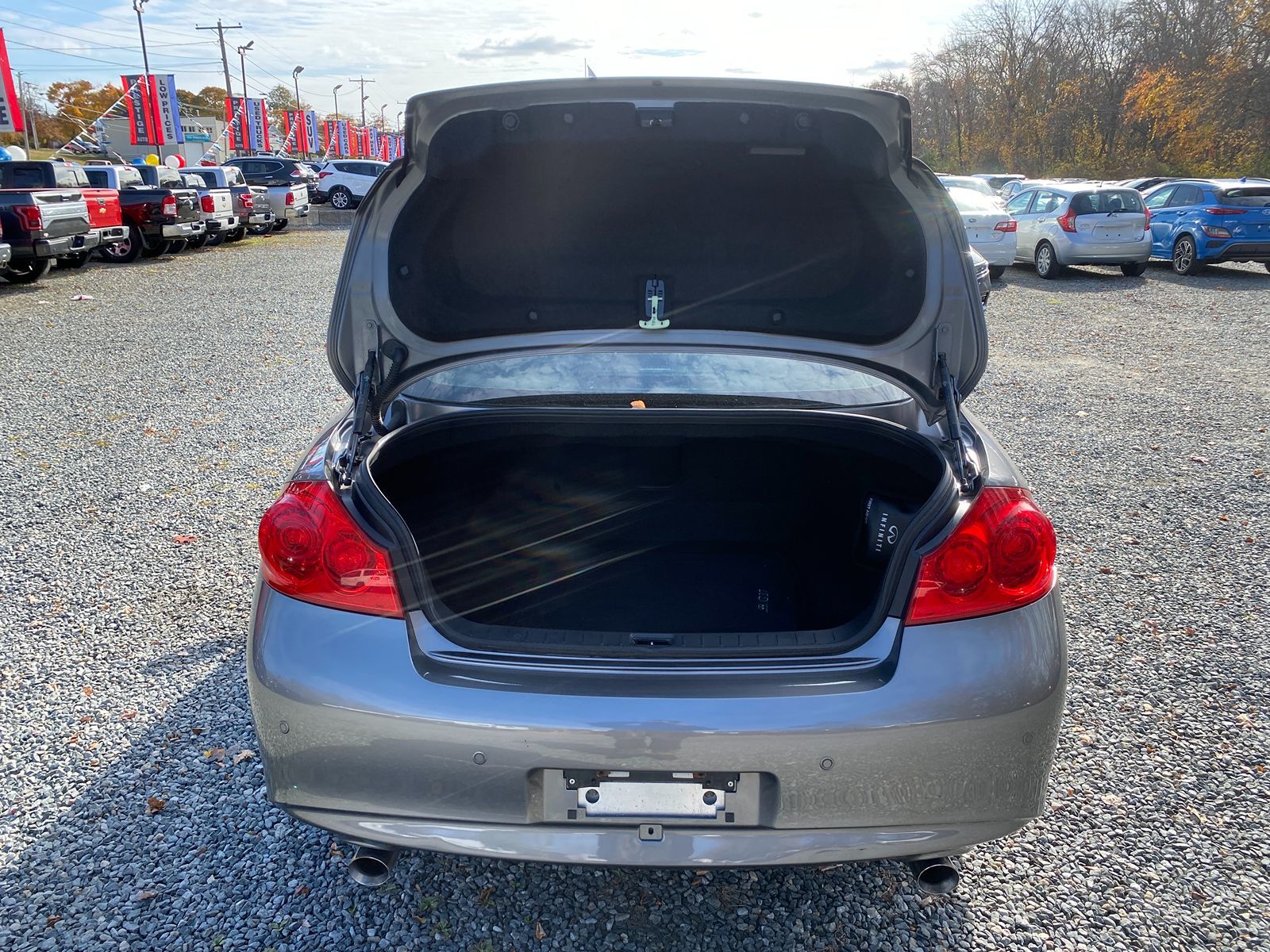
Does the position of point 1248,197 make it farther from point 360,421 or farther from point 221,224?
point 221,224

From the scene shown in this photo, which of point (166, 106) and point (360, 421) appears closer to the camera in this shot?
point (360, 421)

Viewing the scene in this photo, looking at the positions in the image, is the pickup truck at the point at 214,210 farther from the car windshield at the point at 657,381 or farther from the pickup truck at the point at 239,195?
the car windshield at the point at 657,381

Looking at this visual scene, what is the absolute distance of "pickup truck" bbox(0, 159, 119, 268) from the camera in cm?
1507

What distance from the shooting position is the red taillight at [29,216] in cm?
1304

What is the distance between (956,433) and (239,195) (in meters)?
23.0

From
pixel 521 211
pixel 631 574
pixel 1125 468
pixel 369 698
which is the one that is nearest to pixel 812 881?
pixel 631 574

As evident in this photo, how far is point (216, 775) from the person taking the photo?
9.04 feet

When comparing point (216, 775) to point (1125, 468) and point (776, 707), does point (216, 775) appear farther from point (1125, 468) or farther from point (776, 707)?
point (1125, 468)

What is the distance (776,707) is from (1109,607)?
2.77m

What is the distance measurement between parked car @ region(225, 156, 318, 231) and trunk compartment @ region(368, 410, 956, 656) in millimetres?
24895

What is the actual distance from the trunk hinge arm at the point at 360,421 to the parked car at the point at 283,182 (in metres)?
25.1

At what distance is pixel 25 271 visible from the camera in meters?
14.5

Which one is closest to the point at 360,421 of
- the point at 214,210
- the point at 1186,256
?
the point at 1186,256

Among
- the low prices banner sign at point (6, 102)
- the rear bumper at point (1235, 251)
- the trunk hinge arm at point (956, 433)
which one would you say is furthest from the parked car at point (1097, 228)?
the low prices banner sign at point (6, 102)
